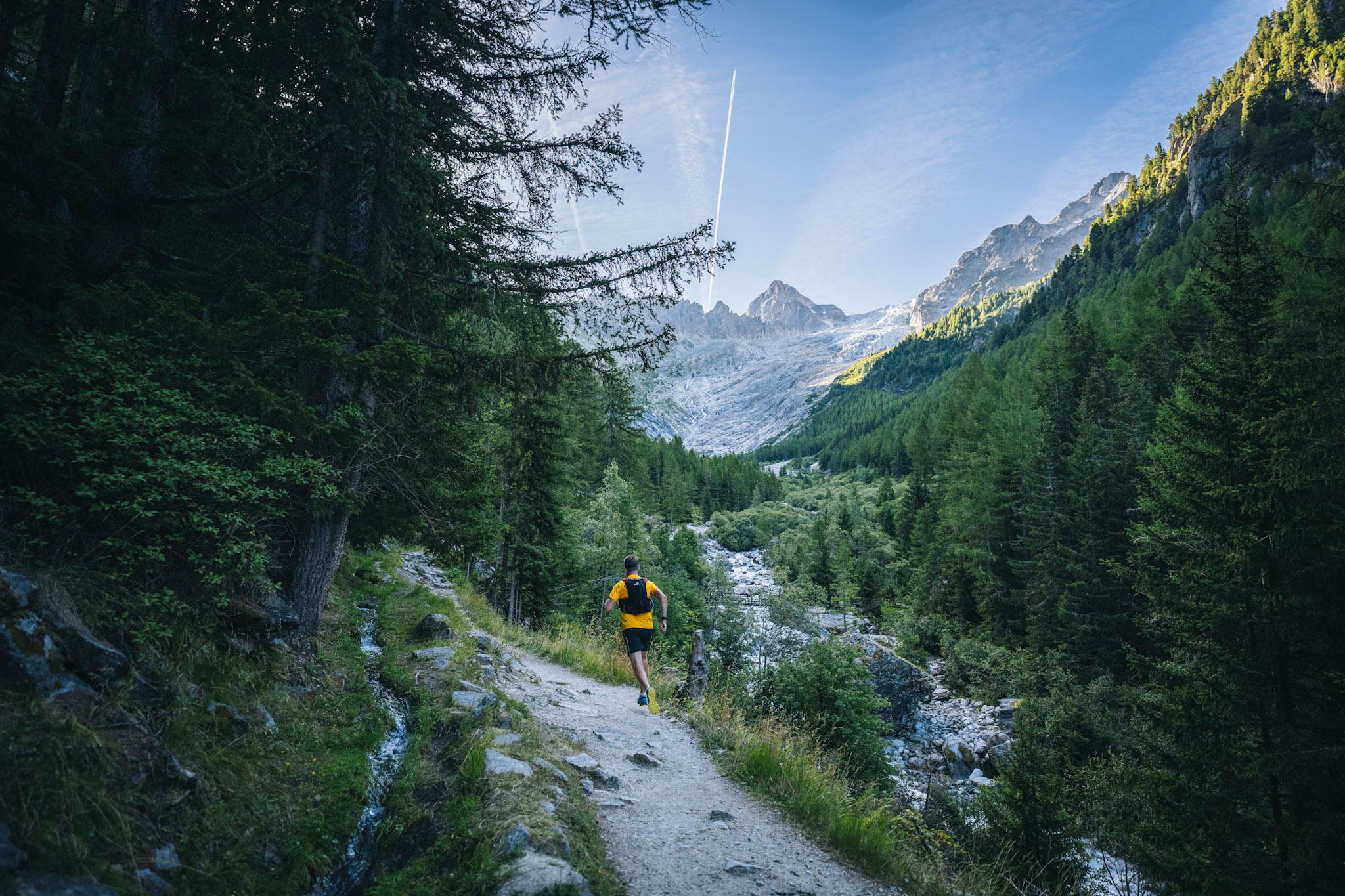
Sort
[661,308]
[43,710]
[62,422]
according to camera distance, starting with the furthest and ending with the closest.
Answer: [661,308] → [62,422] → [43,710]

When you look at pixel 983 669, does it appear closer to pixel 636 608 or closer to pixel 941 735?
pixel 941 735

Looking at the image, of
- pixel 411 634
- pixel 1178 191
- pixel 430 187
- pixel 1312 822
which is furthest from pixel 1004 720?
pixel 1178 191

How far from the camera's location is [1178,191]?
317 feet

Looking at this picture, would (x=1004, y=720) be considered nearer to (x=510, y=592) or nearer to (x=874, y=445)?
(x=510, y=592)

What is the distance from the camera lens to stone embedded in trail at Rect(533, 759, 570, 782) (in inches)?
203

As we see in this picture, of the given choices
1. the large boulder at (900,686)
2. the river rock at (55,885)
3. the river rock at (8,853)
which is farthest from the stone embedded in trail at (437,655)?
the large boulder at (900,686)

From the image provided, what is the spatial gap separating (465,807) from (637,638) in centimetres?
410

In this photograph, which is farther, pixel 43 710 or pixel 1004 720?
pixel 1004 720

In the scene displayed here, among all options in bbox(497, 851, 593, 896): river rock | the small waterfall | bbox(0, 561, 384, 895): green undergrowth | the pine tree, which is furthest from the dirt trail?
the pine tree

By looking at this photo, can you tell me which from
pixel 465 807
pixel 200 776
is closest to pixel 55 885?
pixel 200 776

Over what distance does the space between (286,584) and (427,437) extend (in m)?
2.56

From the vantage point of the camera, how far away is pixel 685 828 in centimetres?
487

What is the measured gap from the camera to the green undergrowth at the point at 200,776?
2.60 meters

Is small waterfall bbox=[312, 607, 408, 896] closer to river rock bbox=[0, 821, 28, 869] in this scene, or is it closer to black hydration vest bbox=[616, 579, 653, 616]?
river rock bbox=[0, 821, 28, 869]
